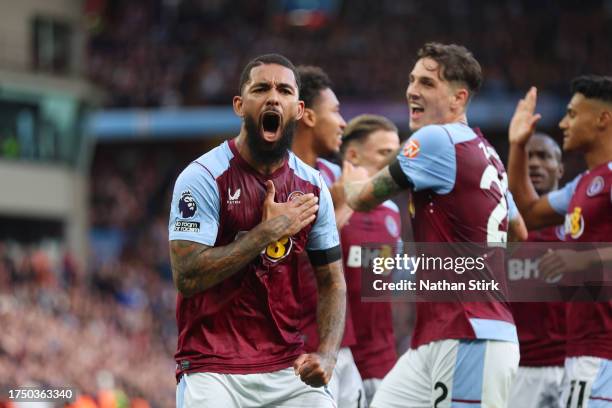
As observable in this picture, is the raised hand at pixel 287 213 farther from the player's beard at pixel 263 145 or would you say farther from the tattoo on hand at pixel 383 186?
the tattoo on hand at pixel 383 186

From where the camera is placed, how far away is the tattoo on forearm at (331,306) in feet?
20.7

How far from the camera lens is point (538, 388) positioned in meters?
8.73

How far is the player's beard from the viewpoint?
6262 millimetres

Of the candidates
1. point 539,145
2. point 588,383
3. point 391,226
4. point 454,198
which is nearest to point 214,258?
point 454,198

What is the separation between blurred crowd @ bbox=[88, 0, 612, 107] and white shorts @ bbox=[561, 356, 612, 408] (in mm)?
23702

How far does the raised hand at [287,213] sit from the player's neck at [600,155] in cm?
243

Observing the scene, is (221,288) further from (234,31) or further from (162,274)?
(234,31)

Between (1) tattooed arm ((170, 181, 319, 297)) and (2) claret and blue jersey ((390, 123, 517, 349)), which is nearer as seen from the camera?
(1) tattooed arm ((170, 181, 319, 297))

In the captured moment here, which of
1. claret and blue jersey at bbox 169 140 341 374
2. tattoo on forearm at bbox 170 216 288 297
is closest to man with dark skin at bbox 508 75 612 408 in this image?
claret and blue jersey at bbox 169 140 341 374

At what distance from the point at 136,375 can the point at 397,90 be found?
16594 millimetres

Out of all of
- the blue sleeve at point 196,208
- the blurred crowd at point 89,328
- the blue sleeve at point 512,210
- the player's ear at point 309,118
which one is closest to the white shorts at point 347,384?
the blue sleeve at point 512,210

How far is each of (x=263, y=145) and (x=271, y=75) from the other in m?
0.38

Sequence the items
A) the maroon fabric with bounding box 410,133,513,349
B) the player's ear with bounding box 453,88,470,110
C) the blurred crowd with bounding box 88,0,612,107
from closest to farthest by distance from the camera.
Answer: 1. the maroon fabric with bounding box 410,133,513,349
2. the player's ear with bounding box 453,88,470,110
3. the blurred crowd with bounding box 88,0,612,107

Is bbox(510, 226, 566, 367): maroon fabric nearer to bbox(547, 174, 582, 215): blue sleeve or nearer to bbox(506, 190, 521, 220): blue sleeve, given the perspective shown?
bbox(547, 174, 582, 215): blue sleeve
